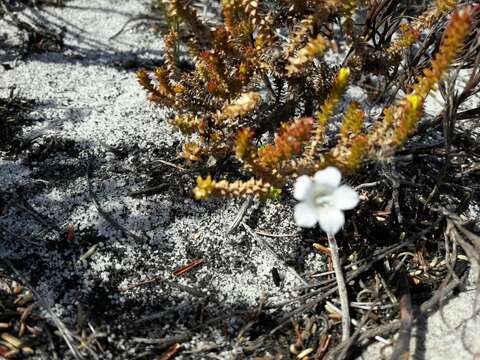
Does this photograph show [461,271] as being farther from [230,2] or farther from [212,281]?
[230,2]

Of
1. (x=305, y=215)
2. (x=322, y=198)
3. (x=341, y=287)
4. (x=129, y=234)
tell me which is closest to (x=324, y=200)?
(x=322, y=198)

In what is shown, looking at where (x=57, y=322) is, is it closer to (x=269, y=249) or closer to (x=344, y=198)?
(x=269, y=249)

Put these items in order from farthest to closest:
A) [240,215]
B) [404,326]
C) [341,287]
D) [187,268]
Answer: [240,215] < [187,268] < [341,287] < [404,326]

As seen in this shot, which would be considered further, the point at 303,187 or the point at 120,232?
the point at 120,232

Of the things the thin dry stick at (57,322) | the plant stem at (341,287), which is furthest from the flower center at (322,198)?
the thin dry stick at (57,322)

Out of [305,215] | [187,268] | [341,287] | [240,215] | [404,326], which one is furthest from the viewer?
[240,215]

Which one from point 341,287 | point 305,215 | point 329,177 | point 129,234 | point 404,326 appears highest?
point 129,234
